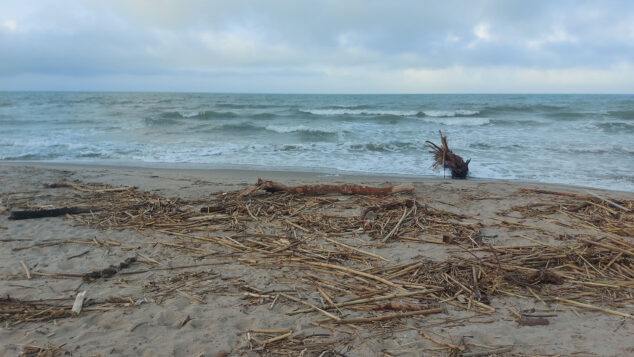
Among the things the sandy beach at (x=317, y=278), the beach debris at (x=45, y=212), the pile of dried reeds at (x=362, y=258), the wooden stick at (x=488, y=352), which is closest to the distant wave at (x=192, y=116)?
the beach debris at (x=45, y=212)

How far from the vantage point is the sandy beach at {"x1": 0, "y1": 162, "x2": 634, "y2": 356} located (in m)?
A: 2.14

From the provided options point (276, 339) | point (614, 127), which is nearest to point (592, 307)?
point (276, 339)

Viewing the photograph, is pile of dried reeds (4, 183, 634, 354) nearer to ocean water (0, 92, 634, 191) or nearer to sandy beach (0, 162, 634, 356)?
sandy beach (0, 162, 634, 356)

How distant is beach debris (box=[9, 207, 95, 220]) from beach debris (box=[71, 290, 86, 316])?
2320mm

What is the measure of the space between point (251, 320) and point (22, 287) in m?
1.76

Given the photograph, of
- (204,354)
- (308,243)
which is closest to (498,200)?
(308,243)

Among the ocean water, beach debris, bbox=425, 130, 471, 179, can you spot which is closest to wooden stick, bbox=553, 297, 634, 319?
beach debris, bbox=425, 130, 471, 179

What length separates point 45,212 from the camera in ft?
14.4

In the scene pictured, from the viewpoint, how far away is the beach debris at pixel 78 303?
7.89ft

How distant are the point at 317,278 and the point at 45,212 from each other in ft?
11.4

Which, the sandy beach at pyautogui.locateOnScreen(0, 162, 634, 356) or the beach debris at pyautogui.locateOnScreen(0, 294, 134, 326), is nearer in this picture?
the sandy beach at pyautogui.locateOnScreen(0, 162, 634, 356)

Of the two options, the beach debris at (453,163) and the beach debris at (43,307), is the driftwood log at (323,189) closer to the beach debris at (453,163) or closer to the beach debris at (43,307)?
the beach debris at (43,307)

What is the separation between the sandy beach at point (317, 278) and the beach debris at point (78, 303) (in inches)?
1.9

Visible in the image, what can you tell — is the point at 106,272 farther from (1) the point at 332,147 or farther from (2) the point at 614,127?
(2) the point at 614,127
